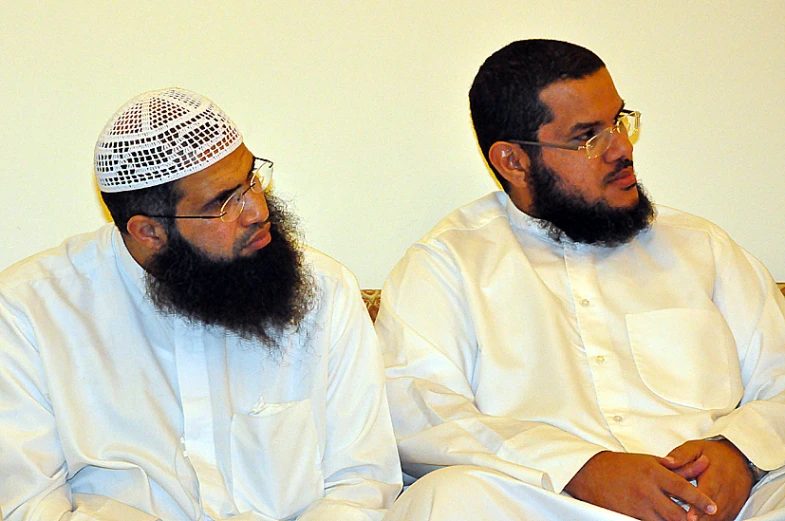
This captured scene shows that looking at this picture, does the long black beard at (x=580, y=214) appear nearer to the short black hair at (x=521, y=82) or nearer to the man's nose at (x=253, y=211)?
the short black hair at (x=521, y=82)

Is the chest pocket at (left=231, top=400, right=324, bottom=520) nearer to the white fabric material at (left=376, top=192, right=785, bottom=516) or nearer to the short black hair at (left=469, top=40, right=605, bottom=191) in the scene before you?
the white fabric material at (left=376, top=192, right=785, bottom=516)

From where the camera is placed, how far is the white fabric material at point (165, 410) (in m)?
2.85

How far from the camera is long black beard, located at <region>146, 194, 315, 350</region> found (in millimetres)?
3010

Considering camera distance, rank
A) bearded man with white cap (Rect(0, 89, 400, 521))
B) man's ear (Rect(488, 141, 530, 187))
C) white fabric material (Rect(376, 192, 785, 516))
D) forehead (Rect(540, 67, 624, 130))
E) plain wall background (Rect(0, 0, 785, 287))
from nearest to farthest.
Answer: bearded man with white cap (Rect(0, 89, 400, 521)), white fabric material (Rect(376, 192, 785, 516)), forehead (Rect(540, 67, 624, 130)), man's ear (Rect(488, 141, 530, 187)), plain wall background (Rect(0, 0, 785, 287))

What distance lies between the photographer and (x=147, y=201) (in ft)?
9.82

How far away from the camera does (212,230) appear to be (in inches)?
119

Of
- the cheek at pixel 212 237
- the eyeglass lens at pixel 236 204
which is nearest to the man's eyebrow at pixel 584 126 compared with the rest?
the eyeglass lens at pixel 236 204

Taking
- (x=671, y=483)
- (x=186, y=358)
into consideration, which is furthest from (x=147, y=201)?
(x=671, y=483)

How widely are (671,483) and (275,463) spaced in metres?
1.11

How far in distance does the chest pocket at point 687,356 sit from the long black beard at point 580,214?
0.30m

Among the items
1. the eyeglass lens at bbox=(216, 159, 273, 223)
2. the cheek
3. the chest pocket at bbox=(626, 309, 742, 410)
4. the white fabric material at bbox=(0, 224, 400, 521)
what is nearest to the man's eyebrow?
the chest pocket at bbox=(626, 309, 742, 410)

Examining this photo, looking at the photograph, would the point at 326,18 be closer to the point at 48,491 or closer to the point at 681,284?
the point at 681,284

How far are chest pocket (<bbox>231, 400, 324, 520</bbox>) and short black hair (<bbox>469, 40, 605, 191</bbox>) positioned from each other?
128 centimetres

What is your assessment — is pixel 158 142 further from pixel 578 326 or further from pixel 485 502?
pixel 578 326
